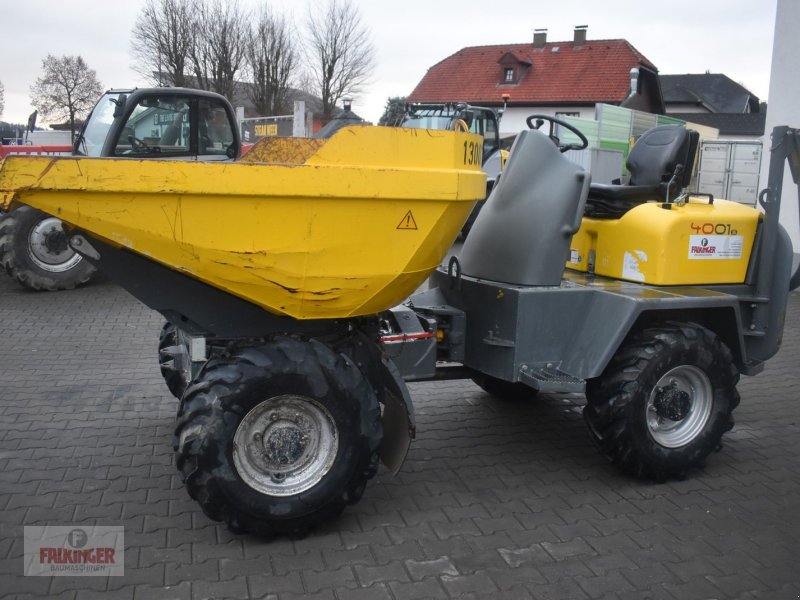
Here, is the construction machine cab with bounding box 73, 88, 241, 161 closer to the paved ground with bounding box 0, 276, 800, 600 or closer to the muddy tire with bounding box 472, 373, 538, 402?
the paved ground with bounding box 0, 276, 800, 600

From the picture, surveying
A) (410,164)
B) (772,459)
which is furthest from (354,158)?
(772,459)

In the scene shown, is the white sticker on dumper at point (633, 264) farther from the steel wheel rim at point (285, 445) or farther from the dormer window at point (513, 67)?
the dormer window at point (513, 67)

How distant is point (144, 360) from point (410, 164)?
13.0ft

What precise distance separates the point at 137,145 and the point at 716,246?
4730 mm

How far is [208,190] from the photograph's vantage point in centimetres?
308

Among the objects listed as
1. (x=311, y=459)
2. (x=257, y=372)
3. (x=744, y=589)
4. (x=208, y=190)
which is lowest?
(x=744, y=589)

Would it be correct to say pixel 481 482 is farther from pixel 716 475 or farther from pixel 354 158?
pixel 354 158

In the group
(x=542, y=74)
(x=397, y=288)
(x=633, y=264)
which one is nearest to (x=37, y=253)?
(x=397, y=288)

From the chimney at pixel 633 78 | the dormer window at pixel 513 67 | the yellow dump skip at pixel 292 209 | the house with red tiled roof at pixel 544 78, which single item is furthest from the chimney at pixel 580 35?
the yellow dump skip at pixel 292 209

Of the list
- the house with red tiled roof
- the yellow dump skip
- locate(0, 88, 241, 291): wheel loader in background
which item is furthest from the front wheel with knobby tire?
the house with red tiled roof

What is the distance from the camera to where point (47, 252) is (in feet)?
30.1

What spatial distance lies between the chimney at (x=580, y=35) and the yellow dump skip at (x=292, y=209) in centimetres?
4040

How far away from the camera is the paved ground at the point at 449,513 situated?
3.21 metres

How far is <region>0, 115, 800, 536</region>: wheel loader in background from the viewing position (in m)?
3.16
